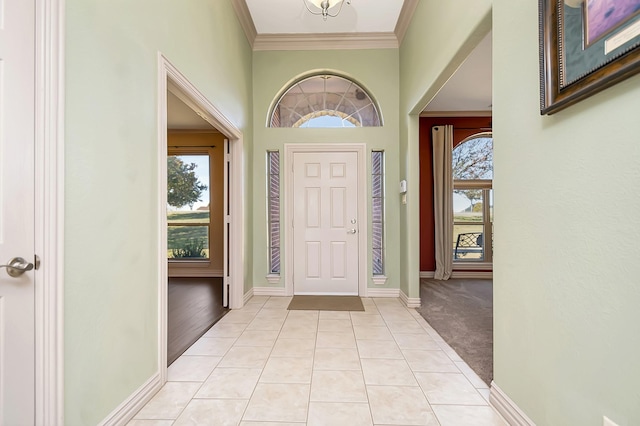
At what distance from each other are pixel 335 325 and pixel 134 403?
6.01ft

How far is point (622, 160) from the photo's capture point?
0.98 m

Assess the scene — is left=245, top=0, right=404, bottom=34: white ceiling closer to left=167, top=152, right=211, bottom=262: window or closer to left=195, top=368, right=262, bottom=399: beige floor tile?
left=167, top=152, right=211, bottom=262: window

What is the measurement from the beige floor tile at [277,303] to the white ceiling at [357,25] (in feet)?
9.84

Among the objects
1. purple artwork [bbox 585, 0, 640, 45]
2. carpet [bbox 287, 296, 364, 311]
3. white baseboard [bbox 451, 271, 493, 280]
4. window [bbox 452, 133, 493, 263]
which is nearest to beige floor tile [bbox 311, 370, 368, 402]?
carpet [bbox 287, 296, 364, 311]

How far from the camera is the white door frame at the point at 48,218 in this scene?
3.83 ft

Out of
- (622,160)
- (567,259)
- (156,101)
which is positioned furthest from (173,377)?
(622,160)

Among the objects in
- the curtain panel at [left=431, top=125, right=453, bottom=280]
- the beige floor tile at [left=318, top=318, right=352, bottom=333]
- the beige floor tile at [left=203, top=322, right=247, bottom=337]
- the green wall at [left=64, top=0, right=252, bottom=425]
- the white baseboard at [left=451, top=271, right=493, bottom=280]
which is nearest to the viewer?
the green wall at [left=64, top=0, right=252, bottom=425]

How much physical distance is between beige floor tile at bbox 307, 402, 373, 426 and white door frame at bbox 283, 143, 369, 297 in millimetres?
2461

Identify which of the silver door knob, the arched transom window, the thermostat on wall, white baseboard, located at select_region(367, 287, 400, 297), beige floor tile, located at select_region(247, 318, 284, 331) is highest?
the arched transom window

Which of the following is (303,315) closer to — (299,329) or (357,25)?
(299,329)

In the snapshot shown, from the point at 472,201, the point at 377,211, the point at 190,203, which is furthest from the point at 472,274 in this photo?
the point at 190,203

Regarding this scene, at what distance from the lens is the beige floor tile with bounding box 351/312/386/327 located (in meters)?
3.08

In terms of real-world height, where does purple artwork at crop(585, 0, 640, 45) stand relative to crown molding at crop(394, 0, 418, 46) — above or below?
below

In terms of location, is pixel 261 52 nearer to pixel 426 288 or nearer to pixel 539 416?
pixel 426 288
